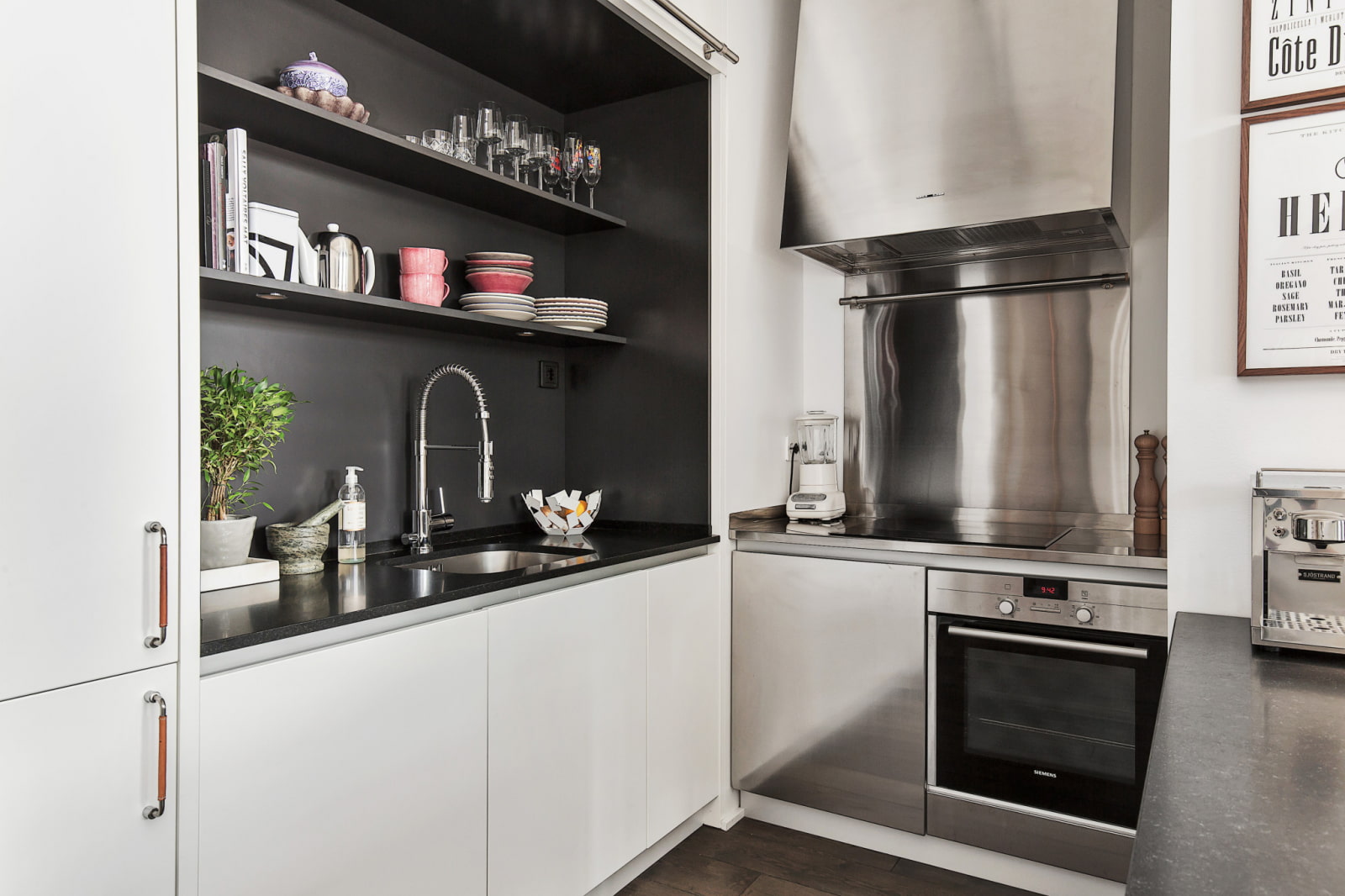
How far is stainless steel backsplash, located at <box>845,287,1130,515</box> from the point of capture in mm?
2600

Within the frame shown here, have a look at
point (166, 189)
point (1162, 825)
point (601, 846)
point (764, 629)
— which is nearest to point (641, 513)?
point (764, 629)

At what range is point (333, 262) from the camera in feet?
6.13

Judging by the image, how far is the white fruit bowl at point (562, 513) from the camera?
98.8 inches

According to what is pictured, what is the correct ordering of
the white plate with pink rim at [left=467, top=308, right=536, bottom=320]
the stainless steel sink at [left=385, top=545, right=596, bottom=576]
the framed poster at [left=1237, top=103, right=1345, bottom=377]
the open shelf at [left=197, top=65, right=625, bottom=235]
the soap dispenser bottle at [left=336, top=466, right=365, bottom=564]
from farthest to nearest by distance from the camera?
1. the white plate with pink rim at [left=467, top=308, right=536, bottom=320]
2. the stainless steel sink at [left=385, top=545, right=596, bottom=576]
3. the soap dispenser bottle at [left=336, top=466, right=365, bottom=564]
4. the open shelf at [left=197, top=65, right=625, bottom=235]
5. the framed poster at [left=1237, top=103, right=1345, bottom=377]

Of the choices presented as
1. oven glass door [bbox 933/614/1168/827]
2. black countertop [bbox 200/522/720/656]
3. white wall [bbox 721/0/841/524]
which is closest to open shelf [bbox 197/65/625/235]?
white wall [bbox 721/0/841/524]

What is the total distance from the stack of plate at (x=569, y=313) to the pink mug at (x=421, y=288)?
0.35m

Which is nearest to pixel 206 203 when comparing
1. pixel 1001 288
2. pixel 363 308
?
pixel 363 308

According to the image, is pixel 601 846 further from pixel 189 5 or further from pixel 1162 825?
pixel 189 5

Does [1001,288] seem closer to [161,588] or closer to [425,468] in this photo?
[425,468]

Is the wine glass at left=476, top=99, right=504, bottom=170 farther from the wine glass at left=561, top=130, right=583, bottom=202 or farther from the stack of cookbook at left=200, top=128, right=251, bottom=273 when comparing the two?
the stack of cookbook at left=200, top=128, right=251, bottom=273

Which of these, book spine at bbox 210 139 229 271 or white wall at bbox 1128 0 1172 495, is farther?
white wall at bbox 1128 0 1172 495

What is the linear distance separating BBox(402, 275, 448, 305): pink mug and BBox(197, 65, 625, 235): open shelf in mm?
267

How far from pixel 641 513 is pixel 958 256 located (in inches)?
52.8

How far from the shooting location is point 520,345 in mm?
2650
